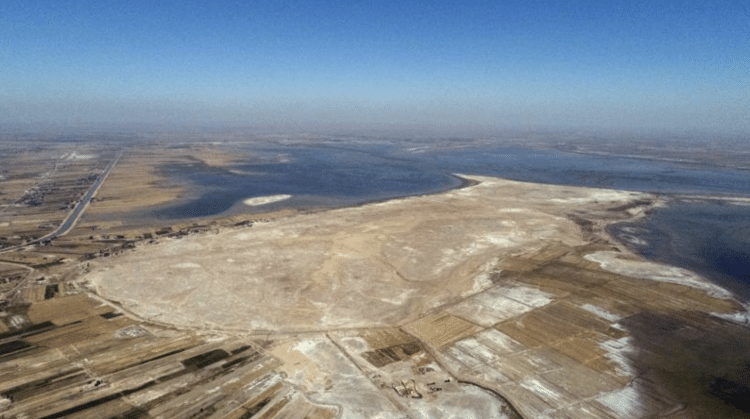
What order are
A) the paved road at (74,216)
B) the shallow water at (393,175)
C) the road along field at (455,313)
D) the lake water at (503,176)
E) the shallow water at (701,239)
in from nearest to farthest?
the road along field at (455,313)
the shallow water at (701,239)
the lake water at (503,176)
the paved road at (74,216)
the shallow water at (393,175)

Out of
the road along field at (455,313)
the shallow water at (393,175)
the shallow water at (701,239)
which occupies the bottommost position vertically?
the road along field at (455,313)

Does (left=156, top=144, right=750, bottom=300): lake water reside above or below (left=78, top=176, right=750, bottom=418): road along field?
above

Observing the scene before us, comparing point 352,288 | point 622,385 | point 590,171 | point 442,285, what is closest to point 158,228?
point 352,288

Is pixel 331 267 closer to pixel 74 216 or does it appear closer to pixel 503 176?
pixel 74 216

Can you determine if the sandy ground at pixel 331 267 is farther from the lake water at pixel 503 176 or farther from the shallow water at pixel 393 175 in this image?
the shallow water at pixel 393 175

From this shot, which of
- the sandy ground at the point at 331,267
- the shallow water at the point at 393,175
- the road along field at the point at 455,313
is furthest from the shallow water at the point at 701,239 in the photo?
the shallow water at the point at 393,175

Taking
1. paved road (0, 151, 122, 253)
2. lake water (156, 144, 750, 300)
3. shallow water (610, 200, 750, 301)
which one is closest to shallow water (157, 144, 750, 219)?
lake water (156, 144, 750, 300)

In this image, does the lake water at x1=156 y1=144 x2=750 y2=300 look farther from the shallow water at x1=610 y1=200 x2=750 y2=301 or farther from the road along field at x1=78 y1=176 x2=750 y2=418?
the road along field at x1=78 y1=176 x2=750 y2=418

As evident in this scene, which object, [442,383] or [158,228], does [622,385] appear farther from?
[158,228]
